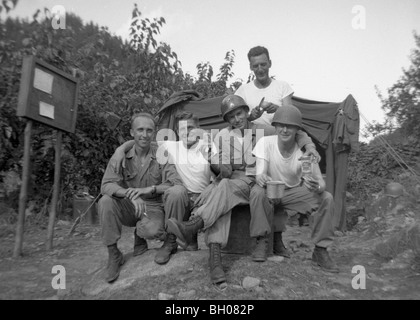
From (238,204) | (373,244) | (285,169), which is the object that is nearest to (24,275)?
(238,204)

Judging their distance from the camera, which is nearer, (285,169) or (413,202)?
(285,169)

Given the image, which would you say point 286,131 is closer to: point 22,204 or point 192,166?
point 192,166

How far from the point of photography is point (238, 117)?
3.34m

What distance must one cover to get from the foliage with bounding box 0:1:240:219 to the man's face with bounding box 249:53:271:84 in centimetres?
230

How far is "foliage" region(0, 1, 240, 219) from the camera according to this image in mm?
4562

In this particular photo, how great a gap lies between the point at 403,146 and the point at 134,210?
7291mm

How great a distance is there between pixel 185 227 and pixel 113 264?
29.0 inches

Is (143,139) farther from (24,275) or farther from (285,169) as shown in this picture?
(24,275)

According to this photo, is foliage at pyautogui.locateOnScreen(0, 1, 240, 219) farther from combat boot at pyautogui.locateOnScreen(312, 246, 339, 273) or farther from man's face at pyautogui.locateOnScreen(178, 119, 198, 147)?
combat boot at pyautogui.locateOnScreen(312, 246, 339, 273)

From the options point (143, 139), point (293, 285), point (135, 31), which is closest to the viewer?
point (293, 285)

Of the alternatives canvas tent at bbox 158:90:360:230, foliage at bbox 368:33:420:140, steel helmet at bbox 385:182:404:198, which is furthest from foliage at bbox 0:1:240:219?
foliage at bbox 368:33:420:140

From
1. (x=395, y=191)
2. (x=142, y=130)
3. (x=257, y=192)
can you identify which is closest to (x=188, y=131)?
(x=142, y=130)

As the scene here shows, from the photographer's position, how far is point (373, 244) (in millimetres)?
4109
